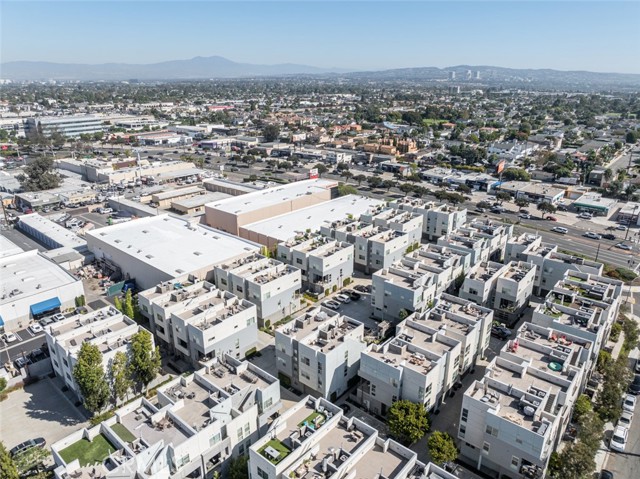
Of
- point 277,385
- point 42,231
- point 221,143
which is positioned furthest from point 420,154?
point 277,385

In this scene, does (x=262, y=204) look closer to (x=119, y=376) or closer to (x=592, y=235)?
(x=119, y=376)

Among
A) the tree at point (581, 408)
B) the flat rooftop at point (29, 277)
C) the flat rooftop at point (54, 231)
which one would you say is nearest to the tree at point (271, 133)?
the flat rooftop at point (54, 231)

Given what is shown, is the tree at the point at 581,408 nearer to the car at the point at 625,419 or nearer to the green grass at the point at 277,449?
the car at the point at 625,419

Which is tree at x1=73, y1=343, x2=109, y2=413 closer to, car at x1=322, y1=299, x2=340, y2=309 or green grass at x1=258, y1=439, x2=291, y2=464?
green grass at x1=258, y1=439, x2=291, y2=464

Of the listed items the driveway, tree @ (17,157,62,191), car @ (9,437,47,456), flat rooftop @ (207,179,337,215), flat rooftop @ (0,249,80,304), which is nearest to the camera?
car @ (9,437,47,456)

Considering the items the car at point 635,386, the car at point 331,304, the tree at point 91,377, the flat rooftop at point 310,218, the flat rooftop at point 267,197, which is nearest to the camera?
the tree at point 91,377

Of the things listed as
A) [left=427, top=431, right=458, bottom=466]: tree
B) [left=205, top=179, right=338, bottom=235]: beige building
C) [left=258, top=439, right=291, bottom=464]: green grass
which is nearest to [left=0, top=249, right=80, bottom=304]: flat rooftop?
[left=205, top=179, right=338, bottom=235]: beige building
